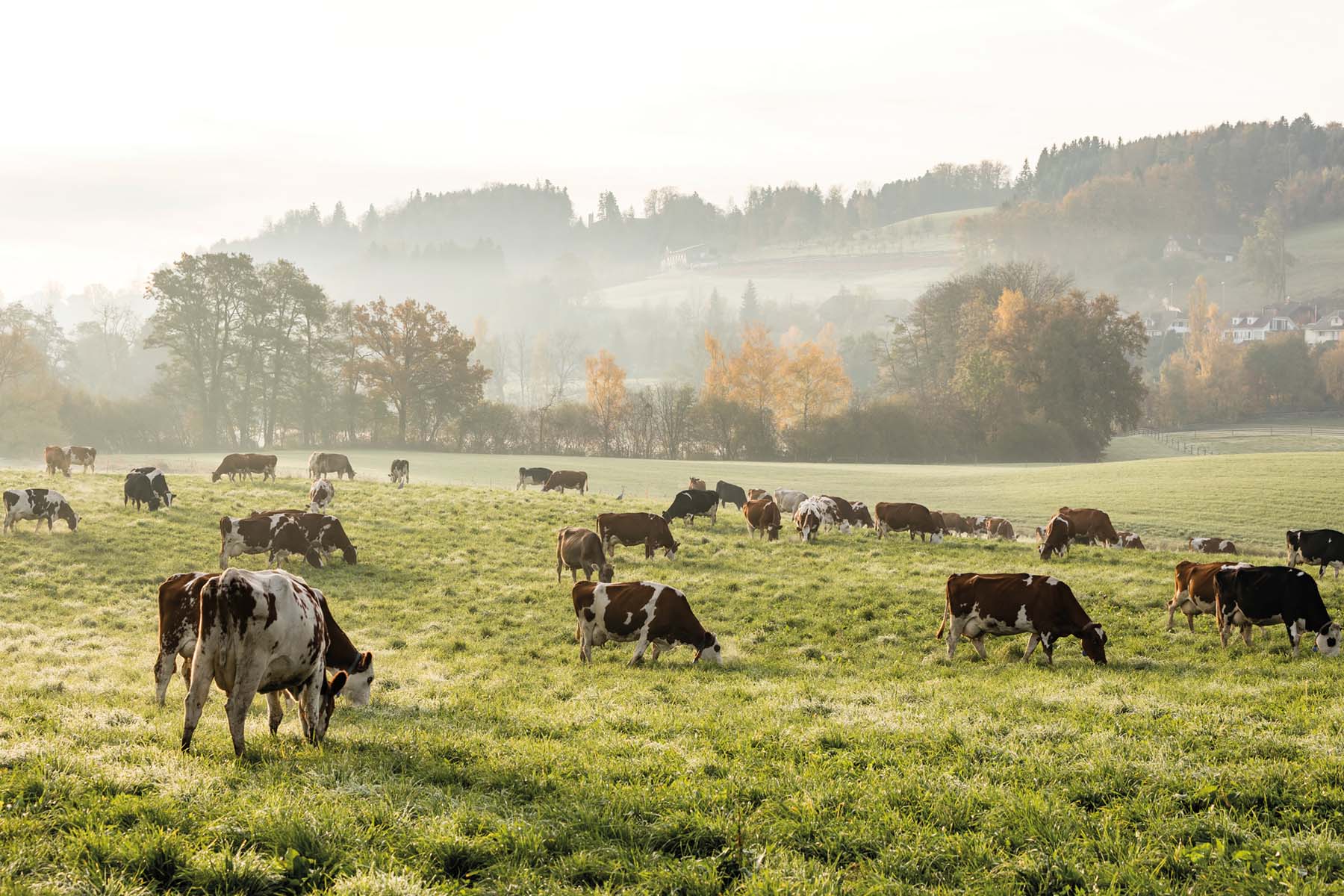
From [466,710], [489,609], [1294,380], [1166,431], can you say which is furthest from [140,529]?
[1294,380]

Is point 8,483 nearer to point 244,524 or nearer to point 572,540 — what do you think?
point 244,524

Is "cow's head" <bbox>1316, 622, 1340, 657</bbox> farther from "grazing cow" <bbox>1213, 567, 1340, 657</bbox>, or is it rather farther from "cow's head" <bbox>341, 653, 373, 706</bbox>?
"cow's head" <bbox>341, 653, 373, 706</bbox>

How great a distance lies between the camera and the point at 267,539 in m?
20.0

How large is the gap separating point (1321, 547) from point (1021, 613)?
1073 cm

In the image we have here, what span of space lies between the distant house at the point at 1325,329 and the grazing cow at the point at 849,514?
15319 centimetres

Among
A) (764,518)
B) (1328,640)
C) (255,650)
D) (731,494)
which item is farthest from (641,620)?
(731,494)

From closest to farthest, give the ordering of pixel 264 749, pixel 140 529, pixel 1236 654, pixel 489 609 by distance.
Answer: pixel 264 749 → pixel 1236 654 → pixel 489 609 → pixel 140 529

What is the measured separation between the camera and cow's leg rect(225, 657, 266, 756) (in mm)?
7094

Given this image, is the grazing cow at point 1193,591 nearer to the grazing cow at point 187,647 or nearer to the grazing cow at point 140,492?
the grazing cow at point 187,647

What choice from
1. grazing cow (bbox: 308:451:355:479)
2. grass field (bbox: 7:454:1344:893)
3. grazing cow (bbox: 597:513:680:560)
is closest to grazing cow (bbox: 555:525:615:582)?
grass field (bbox: 7:454:1344:893)

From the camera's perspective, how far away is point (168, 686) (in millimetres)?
10266

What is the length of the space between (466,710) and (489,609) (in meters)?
7.57

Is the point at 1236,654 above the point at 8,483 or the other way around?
the other way around

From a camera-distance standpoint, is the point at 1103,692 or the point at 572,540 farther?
the point at 572,540
